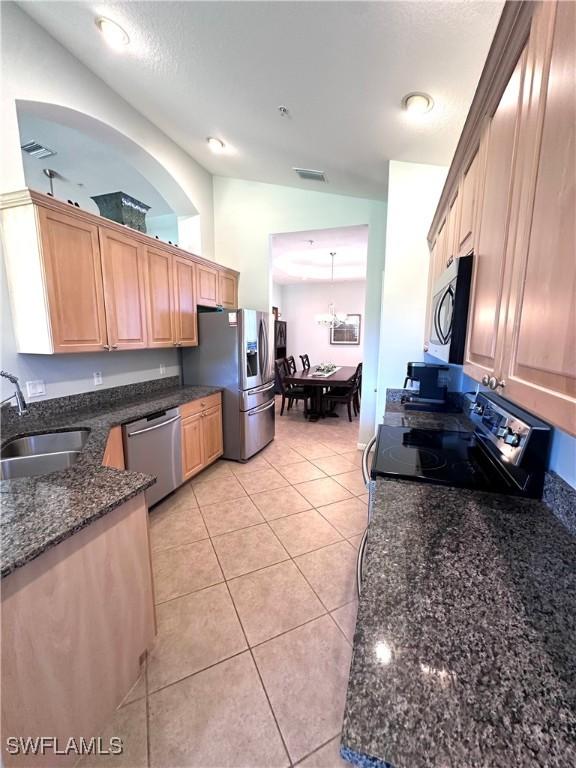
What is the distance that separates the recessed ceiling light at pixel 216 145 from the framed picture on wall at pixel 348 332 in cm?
543

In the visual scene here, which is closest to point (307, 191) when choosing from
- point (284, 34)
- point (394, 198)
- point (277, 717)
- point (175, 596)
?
point (394, 198)

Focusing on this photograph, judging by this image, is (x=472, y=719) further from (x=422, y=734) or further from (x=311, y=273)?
(x=311, y=273)

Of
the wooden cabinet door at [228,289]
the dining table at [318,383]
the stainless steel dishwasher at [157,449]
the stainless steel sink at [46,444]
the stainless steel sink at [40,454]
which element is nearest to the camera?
the stainless steel sink at [40,454]

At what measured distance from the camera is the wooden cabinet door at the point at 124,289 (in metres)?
2.32

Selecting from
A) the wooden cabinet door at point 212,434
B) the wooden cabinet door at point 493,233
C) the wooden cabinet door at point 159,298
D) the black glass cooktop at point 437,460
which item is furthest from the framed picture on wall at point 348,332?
the wooden cabinet door at point 493,233

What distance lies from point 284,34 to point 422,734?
8.62 feet

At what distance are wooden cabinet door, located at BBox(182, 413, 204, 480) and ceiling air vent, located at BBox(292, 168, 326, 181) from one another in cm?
266

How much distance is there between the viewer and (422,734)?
45 centimetres

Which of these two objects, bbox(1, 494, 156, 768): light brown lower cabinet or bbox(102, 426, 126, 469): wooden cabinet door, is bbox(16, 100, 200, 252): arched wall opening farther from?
bbox(1, 494, 156, 768): light brown lower cabinet

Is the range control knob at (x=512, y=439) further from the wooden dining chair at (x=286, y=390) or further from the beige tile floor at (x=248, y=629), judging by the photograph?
the wooden dining chair at (x=286, y=390)

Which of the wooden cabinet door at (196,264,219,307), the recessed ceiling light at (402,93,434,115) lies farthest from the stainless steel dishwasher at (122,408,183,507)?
the recessed ceiling light at (402,93,434,115)

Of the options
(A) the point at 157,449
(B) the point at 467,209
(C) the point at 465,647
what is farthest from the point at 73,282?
(C) the point at 465,647

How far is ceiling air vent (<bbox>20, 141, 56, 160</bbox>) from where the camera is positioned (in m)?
2.69

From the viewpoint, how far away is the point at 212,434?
3.28 meters
